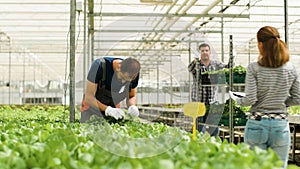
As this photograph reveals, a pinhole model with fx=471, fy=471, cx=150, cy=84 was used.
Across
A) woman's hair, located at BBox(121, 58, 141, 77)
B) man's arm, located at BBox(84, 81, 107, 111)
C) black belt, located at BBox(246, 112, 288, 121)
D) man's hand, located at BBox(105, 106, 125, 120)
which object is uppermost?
woman's hair, located at BBox(121, 58, 141, 77)

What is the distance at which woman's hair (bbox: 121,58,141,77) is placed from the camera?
4.56 metres

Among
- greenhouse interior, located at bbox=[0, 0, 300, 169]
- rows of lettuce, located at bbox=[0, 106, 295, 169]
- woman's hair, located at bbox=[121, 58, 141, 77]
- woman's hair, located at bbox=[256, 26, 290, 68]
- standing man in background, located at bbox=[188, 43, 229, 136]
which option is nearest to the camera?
rows of lettuce, located at bbox=[0, 106, 295, 169]

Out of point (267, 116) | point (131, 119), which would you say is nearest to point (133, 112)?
point (131, 119)

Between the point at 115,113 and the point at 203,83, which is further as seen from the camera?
the point at 203,83

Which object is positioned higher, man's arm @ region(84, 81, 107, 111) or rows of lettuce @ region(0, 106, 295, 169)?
man's arm @ region(84, 81, 107, 111)

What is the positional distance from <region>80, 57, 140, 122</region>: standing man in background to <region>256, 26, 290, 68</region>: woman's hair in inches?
60.8

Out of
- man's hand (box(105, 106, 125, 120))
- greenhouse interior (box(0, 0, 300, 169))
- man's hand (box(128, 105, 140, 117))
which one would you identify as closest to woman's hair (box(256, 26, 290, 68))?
greenhouse interior (box(0, 0, 300, 169))

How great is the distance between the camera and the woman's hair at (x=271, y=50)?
3461 millimetres

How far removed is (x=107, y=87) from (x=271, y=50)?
7.51 ft

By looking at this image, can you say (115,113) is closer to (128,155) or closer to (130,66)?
(130,66)

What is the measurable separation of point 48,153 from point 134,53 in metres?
19.1

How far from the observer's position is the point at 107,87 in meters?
5.28

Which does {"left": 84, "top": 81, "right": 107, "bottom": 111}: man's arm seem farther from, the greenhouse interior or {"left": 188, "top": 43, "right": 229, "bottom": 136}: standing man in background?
{"left": 188, "top": 43, "right": 229, "bottom": 136}: standing man in background

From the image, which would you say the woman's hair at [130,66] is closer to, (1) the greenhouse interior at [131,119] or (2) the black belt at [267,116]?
(1) the greenhouse interior at [131,119]
